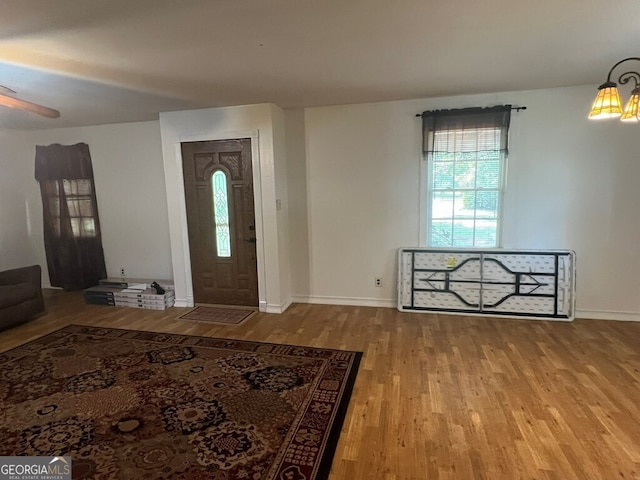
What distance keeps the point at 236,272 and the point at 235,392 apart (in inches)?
79.6

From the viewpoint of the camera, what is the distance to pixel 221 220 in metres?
4.40

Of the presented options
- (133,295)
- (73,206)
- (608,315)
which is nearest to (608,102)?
(608,315)

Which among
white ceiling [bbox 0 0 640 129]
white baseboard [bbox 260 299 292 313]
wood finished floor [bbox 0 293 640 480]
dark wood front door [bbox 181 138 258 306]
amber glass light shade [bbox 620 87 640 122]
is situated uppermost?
white ceiling [bbox 0 0 640 129]

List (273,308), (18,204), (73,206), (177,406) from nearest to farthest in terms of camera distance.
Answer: (177,406), (273,308), (73,206), (18,204)

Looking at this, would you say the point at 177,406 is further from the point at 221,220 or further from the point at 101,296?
A: the point at 101,296

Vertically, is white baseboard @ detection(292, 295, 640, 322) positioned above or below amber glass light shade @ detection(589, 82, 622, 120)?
below

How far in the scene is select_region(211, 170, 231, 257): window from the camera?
4316 millimetres

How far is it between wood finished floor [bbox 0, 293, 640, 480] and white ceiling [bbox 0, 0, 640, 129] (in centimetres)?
239

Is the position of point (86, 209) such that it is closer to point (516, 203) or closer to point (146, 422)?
point (146, 422)

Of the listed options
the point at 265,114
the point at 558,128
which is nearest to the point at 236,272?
the point at 265,114

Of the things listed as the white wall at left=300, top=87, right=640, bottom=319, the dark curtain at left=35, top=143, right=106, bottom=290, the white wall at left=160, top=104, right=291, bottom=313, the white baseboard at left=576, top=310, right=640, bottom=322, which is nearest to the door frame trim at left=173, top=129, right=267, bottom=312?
the white wall at left=160, top=104, right=291, bottom=313

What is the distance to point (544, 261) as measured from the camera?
3848 millimetres

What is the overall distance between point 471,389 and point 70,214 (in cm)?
574

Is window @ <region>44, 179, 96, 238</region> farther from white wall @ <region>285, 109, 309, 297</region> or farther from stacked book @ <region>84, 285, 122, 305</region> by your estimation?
white wall @ <region>285, 109, 309, 297</region>
